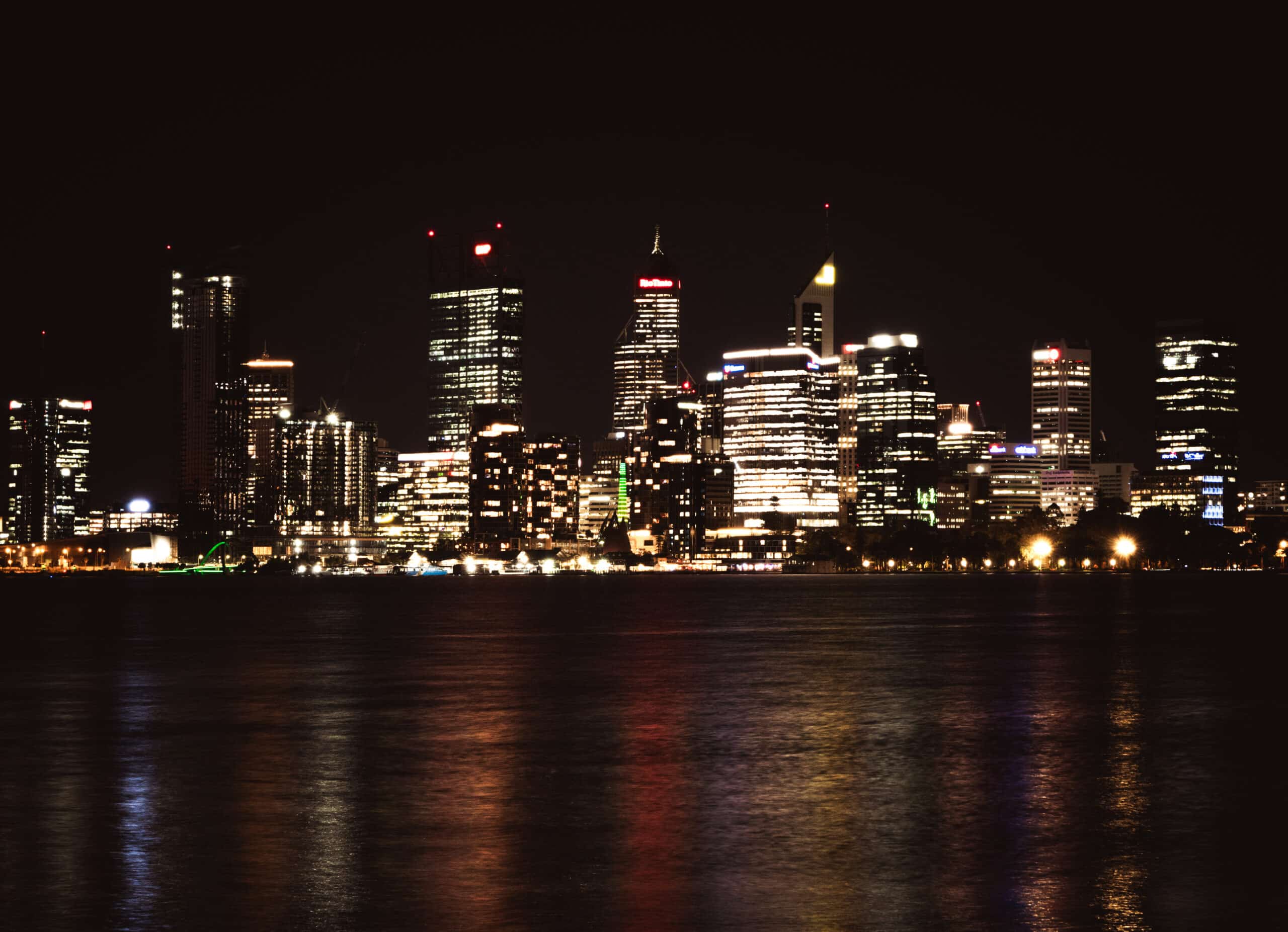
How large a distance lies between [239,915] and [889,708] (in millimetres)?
35596

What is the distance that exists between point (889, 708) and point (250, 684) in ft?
86.9

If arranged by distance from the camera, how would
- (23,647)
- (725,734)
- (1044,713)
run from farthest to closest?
(23,647), (1044,713), (725,734)

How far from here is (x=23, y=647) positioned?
9694 centimetres

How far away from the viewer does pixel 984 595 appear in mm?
197250

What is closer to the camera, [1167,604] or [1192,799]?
[1192,799]

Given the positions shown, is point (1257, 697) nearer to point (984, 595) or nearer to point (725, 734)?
point (725, 734)

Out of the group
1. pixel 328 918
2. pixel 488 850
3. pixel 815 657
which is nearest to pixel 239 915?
pixel 328 918

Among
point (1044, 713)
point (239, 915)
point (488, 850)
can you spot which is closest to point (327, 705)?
point (1044, 713)

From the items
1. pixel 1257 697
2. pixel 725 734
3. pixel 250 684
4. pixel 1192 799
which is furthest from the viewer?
pixel 250 684

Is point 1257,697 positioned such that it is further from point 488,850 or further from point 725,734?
point 488,850

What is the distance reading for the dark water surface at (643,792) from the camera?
24000 millimetres

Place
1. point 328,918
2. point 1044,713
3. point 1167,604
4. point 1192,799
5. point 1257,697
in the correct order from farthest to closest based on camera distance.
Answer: point 1167,604
point 1257,697
point 1044,713
point 1192,799
point 328,918

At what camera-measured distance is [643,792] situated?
116 feet

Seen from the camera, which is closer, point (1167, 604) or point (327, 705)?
point (327, 705)
